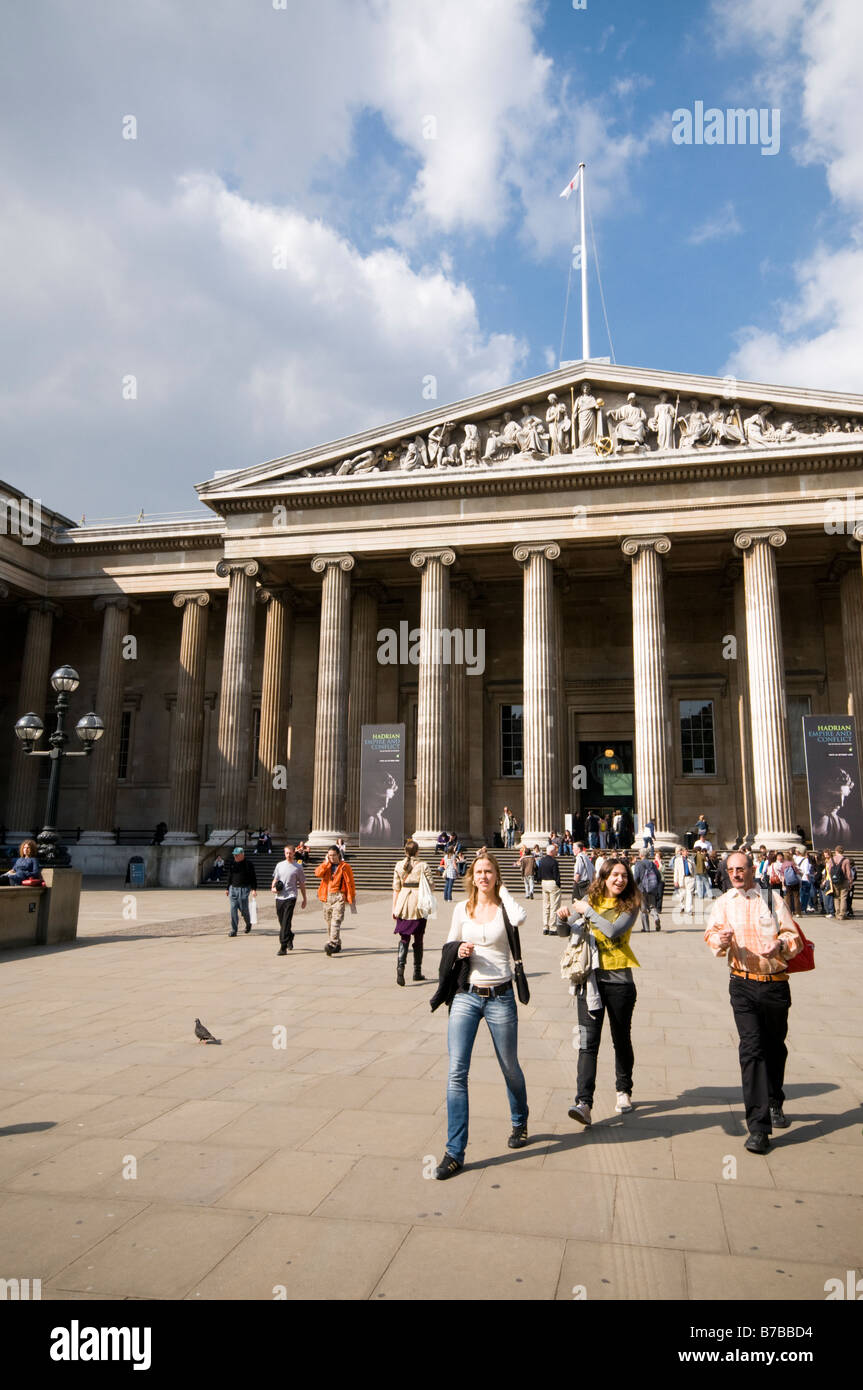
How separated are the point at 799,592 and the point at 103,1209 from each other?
33.6 metres

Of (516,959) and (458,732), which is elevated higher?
(458,732)

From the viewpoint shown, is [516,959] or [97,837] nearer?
[516,959]

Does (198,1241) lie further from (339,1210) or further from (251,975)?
(251,975)

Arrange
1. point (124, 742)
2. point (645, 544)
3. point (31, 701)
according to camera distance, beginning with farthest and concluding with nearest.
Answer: point (124, 742) → point (31, 701) → point (645, 544)

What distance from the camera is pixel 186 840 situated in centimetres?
3123

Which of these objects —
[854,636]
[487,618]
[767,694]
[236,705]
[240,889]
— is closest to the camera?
[240,889]

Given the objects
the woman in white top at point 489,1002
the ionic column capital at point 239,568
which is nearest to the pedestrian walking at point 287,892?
the woman in white top at point 489,1002

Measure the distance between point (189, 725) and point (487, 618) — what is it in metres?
12.8

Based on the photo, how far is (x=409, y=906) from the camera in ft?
35.9

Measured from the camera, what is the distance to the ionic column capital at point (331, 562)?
31.0m

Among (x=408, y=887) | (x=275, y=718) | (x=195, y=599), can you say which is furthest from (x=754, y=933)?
(x=195, y=599)

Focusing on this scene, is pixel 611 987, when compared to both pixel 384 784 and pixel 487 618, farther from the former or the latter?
pixel 487 618

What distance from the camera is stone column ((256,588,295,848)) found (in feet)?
103
